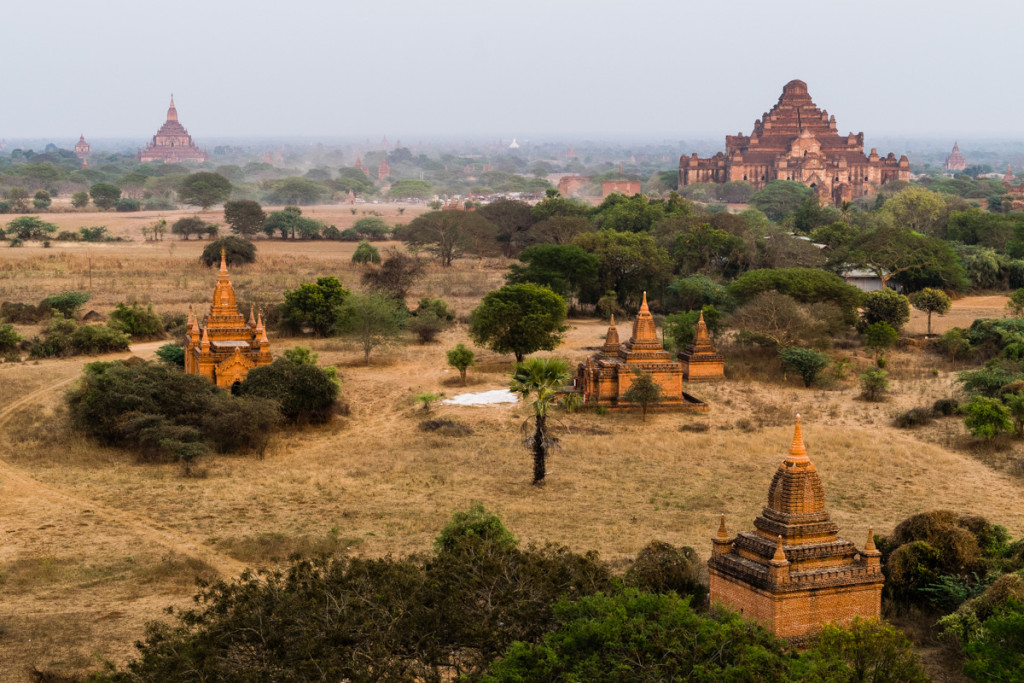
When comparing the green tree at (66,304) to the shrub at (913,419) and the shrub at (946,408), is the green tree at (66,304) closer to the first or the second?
the shrub at (913,419)

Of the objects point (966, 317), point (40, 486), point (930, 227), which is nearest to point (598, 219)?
point (930, 227)

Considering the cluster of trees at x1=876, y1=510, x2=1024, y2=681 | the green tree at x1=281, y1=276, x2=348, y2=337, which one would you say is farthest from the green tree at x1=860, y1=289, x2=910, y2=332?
the cluster of trees at x1=876, y1=510, x2=1024, y2=681

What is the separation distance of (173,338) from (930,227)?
5731 cm

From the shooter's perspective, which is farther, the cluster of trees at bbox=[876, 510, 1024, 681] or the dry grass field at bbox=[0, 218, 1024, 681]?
the dry grass field at bbox=[0, 218, 1024, 681]

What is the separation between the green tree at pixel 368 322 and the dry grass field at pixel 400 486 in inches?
77.5

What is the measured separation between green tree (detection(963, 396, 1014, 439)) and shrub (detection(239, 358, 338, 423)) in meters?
16.7

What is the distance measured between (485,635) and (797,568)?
4.55 metres

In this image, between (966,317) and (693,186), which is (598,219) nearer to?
(966,317)

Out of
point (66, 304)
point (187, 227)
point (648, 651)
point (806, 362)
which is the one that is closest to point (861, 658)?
point (648, 651)

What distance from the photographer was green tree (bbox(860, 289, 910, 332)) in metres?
46.8

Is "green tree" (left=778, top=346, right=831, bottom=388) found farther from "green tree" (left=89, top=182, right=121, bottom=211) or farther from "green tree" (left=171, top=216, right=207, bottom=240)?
"green tree" (left=89, top=182, right=121, bottom=211)

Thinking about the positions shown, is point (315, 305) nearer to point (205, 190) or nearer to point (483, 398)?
point (483, 398)

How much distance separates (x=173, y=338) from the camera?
46.1m

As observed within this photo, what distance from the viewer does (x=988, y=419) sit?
29.7 m
